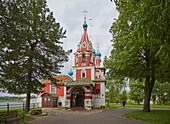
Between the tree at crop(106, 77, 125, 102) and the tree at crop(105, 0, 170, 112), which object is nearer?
the tree at crop(105, 0, 170, 112)

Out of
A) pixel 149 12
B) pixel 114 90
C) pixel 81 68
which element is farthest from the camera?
pixel 114 90

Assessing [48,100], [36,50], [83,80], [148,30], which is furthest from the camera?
[48,100]

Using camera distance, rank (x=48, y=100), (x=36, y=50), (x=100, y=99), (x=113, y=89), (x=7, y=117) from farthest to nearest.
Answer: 1. (x=113, y=89)
2. (x=48, y=100)
3. (x=100, y=99)
4. (x=36, y=50)
5. (x=7, y=117)

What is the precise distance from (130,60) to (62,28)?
9.80 metres

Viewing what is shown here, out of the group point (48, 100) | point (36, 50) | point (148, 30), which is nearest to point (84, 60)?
point (48, 100)

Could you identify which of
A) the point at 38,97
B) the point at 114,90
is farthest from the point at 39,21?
the point at 114,90

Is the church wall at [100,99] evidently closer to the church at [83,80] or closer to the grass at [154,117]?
the church at [83,80]

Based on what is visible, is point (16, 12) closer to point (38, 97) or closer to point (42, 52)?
point (42, 52)

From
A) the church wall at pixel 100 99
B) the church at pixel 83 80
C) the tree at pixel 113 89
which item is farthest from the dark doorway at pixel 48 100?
the tree at pixel 113 89

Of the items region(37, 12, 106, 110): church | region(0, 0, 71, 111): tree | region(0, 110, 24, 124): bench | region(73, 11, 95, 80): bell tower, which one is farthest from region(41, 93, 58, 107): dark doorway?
region(0, 110, 24, 124): bench

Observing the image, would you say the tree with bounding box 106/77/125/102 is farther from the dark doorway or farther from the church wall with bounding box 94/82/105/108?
the dark doorway

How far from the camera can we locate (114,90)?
169 ft

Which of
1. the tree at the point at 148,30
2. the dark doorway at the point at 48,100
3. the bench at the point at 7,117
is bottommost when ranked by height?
the dark doorway at the point at 48,100

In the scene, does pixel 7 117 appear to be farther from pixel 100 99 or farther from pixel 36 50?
pixel 100 99
